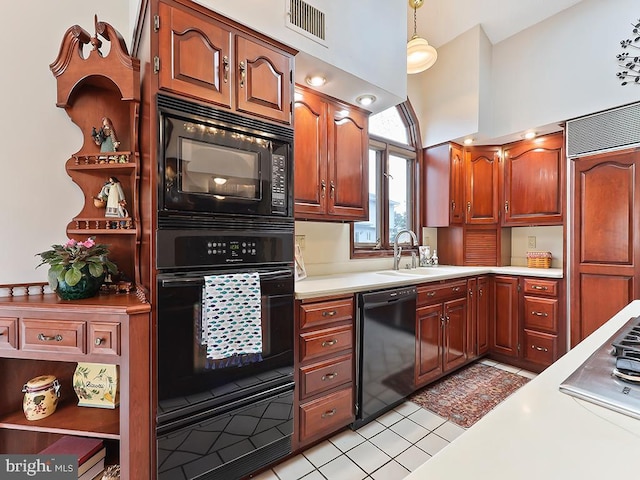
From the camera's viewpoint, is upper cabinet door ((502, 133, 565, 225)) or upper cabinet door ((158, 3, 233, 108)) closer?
upper cabinet door ((158, 3, 233, 108))

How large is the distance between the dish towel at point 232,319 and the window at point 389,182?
1.57 m

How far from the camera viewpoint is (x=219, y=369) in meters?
1.49

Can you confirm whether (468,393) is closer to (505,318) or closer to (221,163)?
(505,318)

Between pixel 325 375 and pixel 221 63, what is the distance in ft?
5.96

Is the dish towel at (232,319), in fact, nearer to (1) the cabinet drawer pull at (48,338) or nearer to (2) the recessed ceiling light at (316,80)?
(1) the cabinet drawer pull at (48,338)

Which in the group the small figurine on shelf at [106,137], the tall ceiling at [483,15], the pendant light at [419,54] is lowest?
the small figurine on shelf at [106,137]

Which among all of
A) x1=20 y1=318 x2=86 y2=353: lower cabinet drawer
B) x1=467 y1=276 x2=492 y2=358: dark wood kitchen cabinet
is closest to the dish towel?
x1=20 y1=318 x2=86 y2=353: lower cabinet drawer

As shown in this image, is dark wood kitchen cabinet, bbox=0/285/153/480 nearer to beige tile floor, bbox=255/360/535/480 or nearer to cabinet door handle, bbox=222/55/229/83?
beige tile floor, bbox=255/360/535/480

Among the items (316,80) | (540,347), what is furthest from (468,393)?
(316,80)

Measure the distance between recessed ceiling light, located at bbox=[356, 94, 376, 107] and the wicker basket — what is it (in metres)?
2.51

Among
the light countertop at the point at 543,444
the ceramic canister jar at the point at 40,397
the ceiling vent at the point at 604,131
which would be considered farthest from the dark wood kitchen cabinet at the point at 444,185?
the ceramic canister jar at the point at 40,397

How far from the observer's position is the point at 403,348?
2.29 m

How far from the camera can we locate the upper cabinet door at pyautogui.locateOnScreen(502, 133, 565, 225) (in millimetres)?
3082

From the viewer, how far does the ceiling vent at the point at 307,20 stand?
1760 mm
